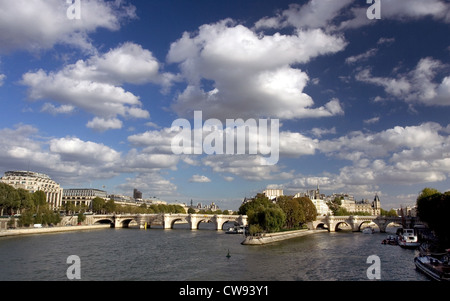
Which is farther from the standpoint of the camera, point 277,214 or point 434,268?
point 277,214

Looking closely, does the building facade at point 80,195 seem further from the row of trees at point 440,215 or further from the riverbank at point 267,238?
the row of trees at point 440,215

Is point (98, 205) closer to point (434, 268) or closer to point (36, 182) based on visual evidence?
point (36, 182)

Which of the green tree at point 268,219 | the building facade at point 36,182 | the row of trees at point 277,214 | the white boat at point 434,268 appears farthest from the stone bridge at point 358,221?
the building facade at point 36,182

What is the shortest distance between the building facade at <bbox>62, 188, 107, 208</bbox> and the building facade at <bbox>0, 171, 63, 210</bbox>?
1116 inches

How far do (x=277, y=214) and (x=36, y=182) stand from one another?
10738 centimetres

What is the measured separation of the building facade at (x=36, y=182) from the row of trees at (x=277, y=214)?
77843 mm

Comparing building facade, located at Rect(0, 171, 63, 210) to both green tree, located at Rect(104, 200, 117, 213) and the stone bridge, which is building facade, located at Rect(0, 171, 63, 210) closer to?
green tree, located at Rect(104, 200, 117, 213)

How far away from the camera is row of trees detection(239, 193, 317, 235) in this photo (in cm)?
6397

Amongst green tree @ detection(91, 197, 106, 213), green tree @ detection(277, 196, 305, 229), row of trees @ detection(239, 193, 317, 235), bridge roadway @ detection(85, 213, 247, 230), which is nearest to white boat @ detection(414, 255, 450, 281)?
row of trees @ detection(239, 193, 317, 235)

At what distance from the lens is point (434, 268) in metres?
30.0

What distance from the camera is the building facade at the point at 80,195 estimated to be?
182 meters

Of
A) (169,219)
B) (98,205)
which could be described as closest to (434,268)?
(169,219)

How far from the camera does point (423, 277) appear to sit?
105ft
